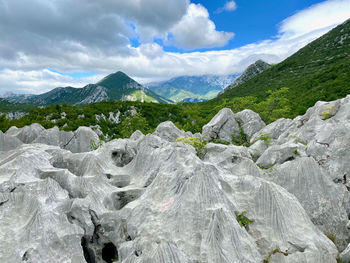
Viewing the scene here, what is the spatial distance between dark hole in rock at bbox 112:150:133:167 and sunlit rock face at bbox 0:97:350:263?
240 centimetres

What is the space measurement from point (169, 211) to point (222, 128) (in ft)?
98.2

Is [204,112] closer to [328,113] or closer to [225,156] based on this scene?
[328,113]

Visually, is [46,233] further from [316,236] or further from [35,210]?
[316,236]

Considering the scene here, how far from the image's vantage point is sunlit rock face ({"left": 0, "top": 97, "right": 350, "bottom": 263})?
8953mm

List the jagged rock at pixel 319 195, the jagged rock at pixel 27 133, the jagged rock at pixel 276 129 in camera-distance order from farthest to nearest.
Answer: the jagged rock at pixel 276 129 → the jagged rock at pixel 27 133 → the jagged rock at pixel 319 195

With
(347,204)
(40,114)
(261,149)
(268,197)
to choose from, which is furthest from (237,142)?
(40,114)

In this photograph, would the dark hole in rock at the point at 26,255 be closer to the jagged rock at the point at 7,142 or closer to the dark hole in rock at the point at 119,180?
the dark hole in rock at the point at 119,180

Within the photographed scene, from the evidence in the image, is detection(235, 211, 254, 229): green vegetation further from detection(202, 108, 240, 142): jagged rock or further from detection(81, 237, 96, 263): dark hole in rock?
detection(202, 108, 240, 142): jagged rock

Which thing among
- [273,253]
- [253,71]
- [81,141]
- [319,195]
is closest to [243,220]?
[273,253]

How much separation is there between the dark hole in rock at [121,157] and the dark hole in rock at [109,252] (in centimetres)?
851

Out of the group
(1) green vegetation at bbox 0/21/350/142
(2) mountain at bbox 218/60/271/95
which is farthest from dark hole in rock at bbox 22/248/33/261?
(2) mountain at bbox 218/60/271/95

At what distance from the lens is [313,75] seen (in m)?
78.2

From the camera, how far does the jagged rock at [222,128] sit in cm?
3797

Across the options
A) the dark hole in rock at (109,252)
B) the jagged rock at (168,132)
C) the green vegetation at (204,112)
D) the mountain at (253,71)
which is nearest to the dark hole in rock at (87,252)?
the dark hole in rock at (109,252)
